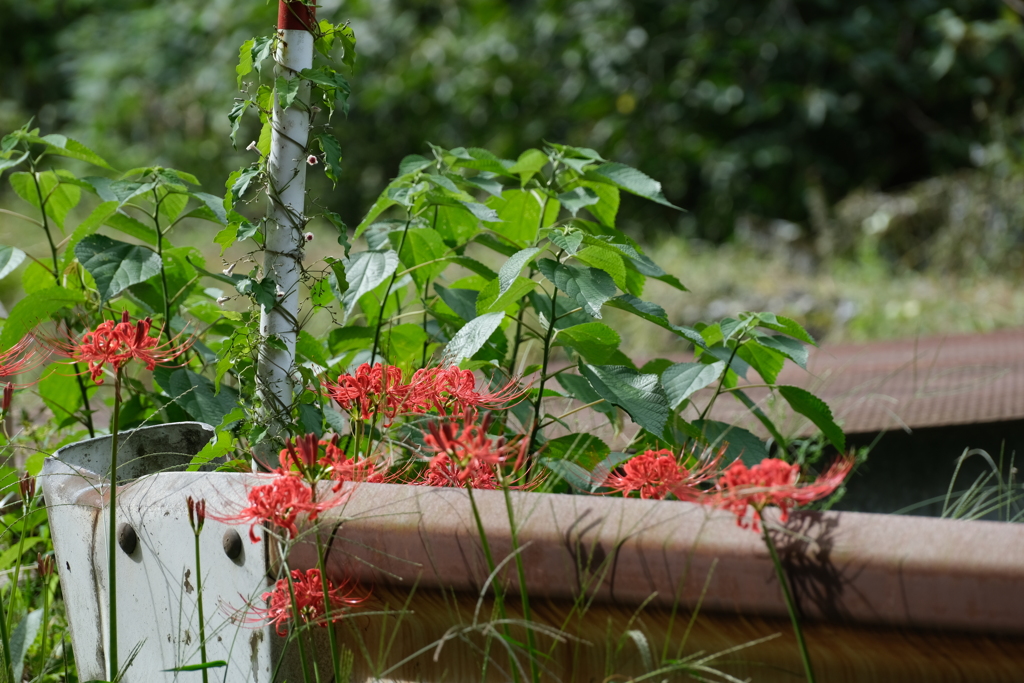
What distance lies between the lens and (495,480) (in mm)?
942

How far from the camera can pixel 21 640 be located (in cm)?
91

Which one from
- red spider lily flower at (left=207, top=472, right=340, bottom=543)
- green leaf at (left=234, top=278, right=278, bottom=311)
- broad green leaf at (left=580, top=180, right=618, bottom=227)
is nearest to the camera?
red spider lily flower at (left=207, top=472, right=340, bottom=543)

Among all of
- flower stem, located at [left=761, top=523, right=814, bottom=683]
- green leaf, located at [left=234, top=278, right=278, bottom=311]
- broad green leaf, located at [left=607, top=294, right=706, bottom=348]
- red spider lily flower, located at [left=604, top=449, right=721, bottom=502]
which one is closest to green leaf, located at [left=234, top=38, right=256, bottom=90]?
green leaf, located at [left=234, top=278, right=278, bottom=311]

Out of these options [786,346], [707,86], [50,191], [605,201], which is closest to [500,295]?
[786,346]

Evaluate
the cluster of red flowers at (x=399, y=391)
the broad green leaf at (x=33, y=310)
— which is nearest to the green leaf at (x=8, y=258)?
the broad green leaf at (x=33, y=310)

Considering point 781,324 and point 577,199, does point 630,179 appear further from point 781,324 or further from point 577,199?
point 781,324

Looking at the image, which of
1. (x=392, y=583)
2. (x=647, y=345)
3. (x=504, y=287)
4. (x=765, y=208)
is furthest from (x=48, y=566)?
(x=765, y=208)

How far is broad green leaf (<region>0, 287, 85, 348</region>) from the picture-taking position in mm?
1074

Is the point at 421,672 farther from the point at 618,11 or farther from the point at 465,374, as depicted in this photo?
the point at 618,11

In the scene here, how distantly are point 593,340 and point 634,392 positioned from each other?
0.27 ft

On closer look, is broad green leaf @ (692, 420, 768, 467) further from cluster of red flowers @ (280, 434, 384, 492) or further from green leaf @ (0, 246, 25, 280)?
green leaf @ (0, 246, 25, 280)

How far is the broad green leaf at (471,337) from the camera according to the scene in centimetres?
95

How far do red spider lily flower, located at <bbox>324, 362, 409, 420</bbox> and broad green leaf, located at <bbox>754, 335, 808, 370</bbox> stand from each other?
1.40 ft

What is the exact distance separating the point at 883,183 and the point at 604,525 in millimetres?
6605
